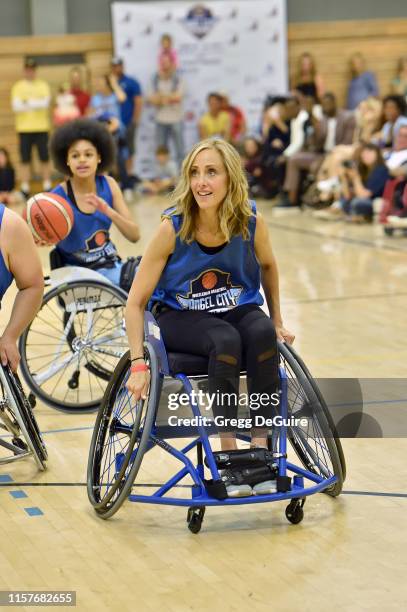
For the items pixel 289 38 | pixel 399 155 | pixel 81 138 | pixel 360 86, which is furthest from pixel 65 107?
pixel 81 138

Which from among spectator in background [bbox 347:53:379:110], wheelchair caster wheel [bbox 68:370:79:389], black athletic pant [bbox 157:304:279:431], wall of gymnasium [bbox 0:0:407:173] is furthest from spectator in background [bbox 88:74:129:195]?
black athletic pant [bbox 157:304:279:431]

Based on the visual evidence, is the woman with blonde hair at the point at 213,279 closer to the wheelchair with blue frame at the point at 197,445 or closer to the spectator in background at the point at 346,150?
the wheelchair with blue frame at the point at 197,445

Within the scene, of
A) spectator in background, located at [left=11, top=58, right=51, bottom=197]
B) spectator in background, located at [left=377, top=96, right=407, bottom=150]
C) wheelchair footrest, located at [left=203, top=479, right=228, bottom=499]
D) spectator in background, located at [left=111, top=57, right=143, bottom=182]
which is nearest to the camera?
wheelchair footrest, located at [left=203, top=479, right=228, bottom=499]

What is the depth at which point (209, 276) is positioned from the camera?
356 centimetres

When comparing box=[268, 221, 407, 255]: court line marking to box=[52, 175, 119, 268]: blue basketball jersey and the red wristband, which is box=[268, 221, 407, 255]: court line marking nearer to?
box=[52, 175, 119, 268]: blue basketball jersey

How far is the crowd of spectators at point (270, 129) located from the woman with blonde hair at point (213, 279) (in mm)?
6770

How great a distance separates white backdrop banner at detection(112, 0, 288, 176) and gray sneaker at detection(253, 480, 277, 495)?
41.1 ft

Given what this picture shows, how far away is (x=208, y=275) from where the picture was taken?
3.56 meters

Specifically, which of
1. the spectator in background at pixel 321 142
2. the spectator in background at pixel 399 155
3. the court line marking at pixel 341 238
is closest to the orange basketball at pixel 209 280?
the court line marking at pixel 341 238

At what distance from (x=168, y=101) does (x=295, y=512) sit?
12.4 m

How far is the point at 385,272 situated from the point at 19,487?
475 centimetres

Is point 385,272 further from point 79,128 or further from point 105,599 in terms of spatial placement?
point 105,599

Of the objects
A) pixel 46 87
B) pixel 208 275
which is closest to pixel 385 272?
pixel 208 275

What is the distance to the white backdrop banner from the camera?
15531 millimetres
